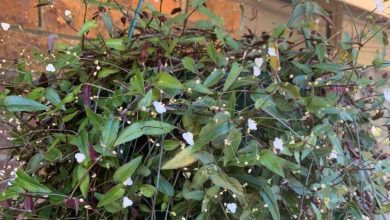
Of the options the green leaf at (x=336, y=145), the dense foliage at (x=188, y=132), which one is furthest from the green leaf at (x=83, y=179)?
the green leaf at (x=336, y=145)

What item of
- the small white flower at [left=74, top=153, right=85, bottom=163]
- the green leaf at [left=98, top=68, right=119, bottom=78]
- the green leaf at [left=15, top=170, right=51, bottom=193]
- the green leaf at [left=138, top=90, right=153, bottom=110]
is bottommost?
the green leaf at [left=15, top=170, right=51, bottom=193]

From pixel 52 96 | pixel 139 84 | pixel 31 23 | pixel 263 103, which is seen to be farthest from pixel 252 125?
pixel 31 23

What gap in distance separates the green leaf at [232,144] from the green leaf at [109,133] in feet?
0.40

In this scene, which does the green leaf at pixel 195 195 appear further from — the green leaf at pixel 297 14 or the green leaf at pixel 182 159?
the green leaf at pixel 297 14

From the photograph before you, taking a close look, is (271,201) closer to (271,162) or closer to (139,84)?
(271,162)

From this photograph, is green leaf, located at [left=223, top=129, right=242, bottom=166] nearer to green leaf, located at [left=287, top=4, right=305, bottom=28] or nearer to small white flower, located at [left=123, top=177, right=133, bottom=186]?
small white flower, located at [left=123, top=177, right=133, bottom=186]

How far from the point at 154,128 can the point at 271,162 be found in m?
0.13

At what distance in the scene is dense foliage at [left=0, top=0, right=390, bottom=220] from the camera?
511mm

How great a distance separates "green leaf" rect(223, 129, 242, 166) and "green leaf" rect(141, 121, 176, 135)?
66 mm

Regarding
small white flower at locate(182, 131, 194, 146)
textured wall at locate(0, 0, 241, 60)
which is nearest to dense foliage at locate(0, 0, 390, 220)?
small white flower at locate(182, 131, 194, 146)

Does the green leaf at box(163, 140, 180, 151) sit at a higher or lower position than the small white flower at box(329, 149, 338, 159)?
higher

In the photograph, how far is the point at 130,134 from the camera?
0.49 metres

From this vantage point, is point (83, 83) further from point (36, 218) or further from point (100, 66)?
point (36, 218)

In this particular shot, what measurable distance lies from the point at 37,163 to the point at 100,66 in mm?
150
